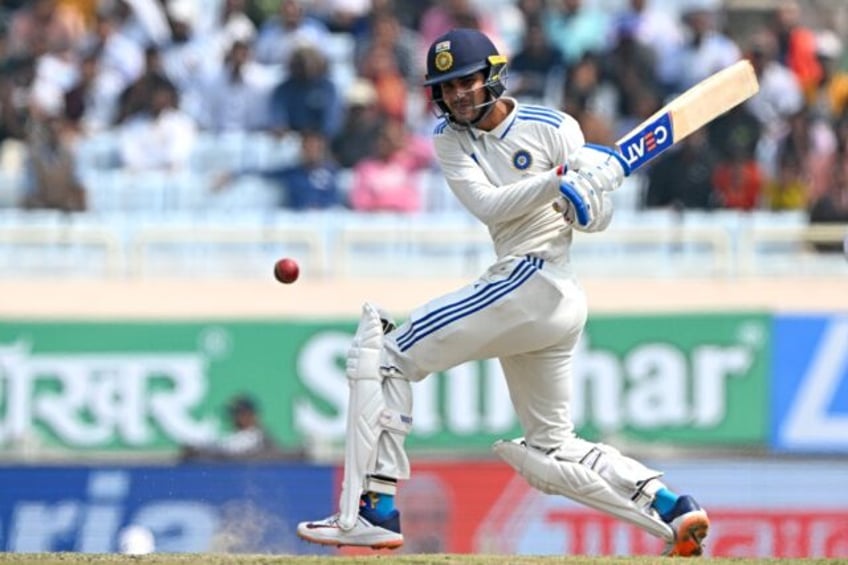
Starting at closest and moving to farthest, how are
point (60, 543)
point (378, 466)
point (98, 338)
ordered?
point (378, 466)
point (60, 543)
point (98, 338)

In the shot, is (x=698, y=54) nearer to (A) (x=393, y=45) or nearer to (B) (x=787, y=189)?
(B) (x=787, y=189)

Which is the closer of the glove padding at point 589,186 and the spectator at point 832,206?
the glove padding at point 589,186

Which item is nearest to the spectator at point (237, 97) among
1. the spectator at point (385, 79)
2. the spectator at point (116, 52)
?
the spectator at point (116, 52)

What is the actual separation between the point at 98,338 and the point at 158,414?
610mm

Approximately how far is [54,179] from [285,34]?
1.96 meters

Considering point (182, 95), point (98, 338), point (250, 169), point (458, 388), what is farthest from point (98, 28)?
point (458, 388)

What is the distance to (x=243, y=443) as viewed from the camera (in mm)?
12789

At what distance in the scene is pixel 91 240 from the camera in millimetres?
13102

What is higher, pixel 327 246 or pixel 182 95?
pixel 182 95

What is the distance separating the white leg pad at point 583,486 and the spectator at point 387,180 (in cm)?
560

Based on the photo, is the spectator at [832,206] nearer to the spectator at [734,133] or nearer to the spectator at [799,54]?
the spectator at [734,133]

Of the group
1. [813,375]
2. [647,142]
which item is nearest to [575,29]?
[813,375]

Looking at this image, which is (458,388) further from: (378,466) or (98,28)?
(378,466)

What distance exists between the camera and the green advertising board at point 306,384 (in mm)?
12844
